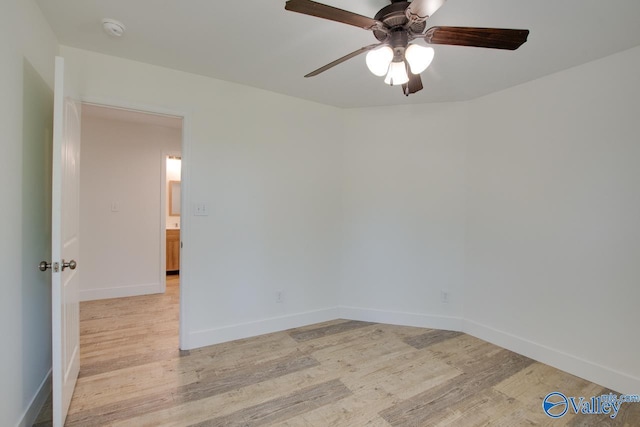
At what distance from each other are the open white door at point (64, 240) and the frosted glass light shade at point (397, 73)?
1.69m

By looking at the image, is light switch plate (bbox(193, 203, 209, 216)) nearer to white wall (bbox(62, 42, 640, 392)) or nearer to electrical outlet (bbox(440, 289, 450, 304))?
white wall (bbox(62, 42, 640, 392))

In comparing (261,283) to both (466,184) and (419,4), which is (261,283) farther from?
(419,4)

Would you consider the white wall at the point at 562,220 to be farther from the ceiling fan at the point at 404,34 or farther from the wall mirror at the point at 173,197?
the wall mirror at the point at 173,197

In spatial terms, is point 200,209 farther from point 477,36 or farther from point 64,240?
point 477,36

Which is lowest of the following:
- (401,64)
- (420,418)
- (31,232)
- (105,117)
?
(420,418)

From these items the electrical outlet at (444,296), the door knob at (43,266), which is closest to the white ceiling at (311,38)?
the door knob at (43,266)

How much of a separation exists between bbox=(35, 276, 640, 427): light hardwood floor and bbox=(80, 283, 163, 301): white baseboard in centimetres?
97

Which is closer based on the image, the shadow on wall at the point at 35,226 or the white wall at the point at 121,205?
the shadow on wall at the point at 35,226

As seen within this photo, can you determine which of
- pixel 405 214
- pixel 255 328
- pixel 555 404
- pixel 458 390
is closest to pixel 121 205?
pixel 255 328

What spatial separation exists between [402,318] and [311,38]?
109 inches

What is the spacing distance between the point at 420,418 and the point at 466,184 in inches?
85.5

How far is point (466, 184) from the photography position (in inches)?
121

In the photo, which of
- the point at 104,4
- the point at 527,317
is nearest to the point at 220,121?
the point at 104,4

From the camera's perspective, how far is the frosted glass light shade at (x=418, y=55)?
1.40 metres
